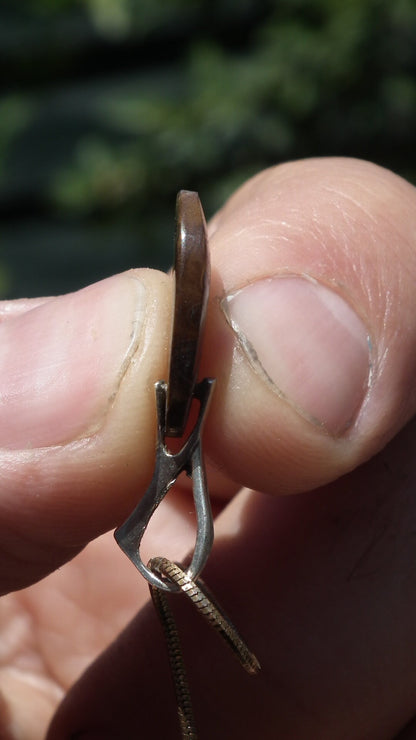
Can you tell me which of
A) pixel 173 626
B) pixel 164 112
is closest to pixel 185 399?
pixel 173 626

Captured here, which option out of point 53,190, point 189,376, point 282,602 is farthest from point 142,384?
point 53,190

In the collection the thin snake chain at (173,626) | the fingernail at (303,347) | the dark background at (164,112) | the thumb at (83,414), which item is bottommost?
the dark background at (164,112)

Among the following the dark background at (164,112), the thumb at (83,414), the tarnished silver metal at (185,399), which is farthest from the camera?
the dark background at (164,112)

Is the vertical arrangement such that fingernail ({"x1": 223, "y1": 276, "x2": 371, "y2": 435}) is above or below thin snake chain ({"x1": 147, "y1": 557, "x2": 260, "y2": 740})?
above

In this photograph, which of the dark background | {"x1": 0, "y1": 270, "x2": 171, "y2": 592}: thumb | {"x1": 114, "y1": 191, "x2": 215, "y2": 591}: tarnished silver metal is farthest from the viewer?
the dark background

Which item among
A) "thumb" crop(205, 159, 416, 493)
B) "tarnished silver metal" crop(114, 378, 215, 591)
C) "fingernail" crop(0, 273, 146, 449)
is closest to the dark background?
"thumb" crop(205, 159, 416, 493)

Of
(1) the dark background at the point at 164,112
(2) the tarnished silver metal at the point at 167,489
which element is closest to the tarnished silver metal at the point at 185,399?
(2) the tarnished silver metal at the point at 167,489

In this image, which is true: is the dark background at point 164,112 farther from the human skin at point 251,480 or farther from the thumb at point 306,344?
the thumb at point 306,344

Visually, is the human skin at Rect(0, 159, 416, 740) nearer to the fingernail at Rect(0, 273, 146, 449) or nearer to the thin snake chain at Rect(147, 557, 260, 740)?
the fingernail at Rect(0, 273, 146, 449)
